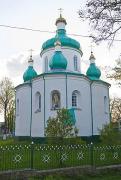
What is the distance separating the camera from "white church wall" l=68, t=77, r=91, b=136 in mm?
22250

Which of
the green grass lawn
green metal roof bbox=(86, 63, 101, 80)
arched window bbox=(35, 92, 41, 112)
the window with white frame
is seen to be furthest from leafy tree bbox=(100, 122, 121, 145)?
green metal roof bbox=(86, 63, 101, 80)

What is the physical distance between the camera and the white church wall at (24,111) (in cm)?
2477

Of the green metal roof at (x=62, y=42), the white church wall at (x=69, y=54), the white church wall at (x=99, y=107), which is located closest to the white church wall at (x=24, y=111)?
the white church wall at (x=69, y=54)

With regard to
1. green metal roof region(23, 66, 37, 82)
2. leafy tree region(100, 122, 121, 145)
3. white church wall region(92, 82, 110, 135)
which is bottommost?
leafy tree region(100, 122, 121, 145)

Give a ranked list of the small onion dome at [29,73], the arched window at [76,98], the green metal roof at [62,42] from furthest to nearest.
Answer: the small onion dome at [29,73] < the green metal roof at [62,42] < the arched window at [76,98]

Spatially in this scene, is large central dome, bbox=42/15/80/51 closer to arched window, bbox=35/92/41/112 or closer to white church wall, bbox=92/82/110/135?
white church wall, bbox=92/82/110/135

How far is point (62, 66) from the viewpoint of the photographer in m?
23.0

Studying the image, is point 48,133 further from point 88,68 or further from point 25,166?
point 88,68

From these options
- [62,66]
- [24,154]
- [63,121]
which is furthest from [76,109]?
[24,154]

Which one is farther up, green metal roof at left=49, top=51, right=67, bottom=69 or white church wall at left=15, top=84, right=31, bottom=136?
green metal roof at left=49, top=51, right=67, bottom=69

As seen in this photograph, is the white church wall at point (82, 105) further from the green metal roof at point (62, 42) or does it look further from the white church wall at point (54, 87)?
the green metal roof at point (62, 42)

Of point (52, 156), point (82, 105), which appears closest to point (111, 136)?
point (52, 156)

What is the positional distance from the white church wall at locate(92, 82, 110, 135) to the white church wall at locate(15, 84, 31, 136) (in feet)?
17.7

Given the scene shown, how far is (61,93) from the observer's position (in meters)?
21.9
